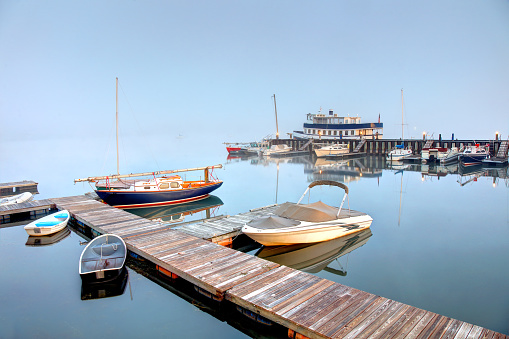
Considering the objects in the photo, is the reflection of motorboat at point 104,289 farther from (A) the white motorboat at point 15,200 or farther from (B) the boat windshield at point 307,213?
(A) the white motorboat at point 15,200

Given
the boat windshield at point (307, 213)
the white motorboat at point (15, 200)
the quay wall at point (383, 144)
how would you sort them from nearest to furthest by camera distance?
the boat windshield at point (307, 213)
the white motorboat at point (15, 200)
the quay wall at point (383, 144)

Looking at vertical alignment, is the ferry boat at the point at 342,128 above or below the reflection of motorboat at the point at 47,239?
Answer: above

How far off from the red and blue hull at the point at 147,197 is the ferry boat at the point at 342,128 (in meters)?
57.5

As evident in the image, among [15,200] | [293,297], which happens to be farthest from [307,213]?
[15,200]

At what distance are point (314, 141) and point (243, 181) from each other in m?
45.2

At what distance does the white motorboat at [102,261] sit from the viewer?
1290 centimetres

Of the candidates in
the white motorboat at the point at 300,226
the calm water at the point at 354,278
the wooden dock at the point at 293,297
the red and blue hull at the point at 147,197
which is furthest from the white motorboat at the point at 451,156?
the wooden dock at the point at 293,297

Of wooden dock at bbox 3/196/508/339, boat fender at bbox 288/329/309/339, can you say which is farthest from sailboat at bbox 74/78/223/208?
boat fender at bbox 288/329/309/339

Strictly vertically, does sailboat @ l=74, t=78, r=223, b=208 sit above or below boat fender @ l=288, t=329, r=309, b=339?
above

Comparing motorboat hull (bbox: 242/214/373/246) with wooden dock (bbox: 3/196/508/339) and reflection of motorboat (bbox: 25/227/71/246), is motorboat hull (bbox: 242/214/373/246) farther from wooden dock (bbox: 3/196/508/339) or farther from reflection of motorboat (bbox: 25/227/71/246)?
reflection of motorboat (bbox: 25/227/71/246)

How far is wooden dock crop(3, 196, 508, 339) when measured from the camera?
8164mm

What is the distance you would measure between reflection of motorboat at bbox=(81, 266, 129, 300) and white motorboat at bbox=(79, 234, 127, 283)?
0.20m

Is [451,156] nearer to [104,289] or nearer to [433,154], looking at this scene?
[433,154]

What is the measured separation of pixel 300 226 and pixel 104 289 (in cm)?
899
